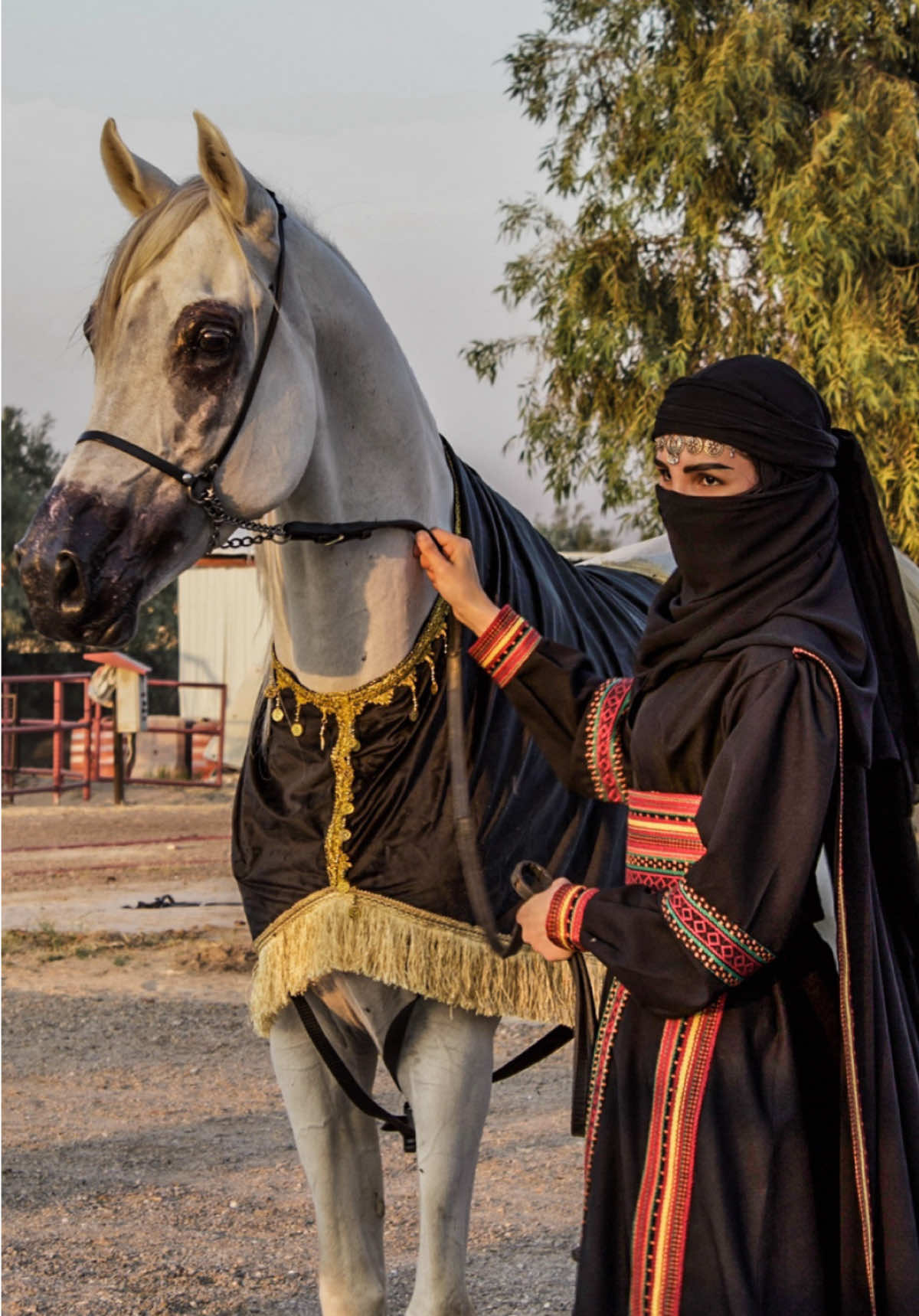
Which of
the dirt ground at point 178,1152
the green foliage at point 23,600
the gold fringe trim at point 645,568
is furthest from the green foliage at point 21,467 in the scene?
the gold fringe trim at point 645,568

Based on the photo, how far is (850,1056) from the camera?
193 centimetres

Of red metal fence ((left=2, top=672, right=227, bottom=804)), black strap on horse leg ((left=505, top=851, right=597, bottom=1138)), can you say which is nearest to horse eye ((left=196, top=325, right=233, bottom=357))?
black strap on horse leg ((left=505, top=851, right=597, bottom=1138))

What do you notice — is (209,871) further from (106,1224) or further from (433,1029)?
(433,1029)

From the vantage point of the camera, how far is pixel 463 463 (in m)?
2.83

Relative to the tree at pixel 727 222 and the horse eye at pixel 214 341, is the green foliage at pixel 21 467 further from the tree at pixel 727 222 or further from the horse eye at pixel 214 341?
the horse eye at pixel 214 341

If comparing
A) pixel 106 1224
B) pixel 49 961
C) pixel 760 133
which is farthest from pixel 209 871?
pixel 760 133

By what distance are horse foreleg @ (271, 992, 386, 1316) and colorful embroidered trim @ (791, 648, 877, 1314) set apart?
106cm

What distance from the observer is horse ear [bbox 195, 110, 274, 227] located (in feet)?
7.33

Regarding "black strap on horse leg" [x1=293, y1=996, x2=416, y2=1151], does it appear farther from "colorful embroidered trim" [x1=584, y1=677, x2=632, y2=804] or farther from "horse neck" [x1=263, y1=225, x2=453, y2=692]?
"colorful embroidered trim" [x1=584, y1=677, x2=632, y2=804]

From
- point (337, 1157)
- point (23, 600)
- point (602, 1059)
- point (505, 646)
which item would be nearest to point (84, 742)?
point (23, 600)

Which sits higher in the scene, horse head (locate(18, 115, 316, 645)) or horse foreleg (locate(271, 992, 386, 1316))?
horse head (locate(18, 115, 316, 645))

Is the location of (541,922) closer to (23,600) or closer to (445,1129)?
(445,1129)

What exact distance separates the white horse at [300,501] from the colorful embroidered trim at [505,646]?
5.8 inches

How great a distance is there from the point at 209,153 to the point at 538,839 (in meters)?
1.27
